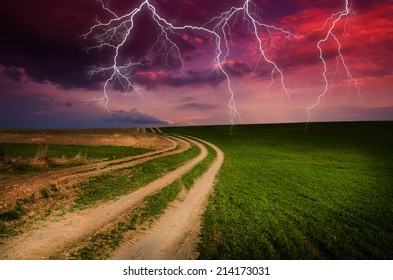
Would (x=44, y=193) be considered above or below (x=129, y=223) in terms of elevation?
above

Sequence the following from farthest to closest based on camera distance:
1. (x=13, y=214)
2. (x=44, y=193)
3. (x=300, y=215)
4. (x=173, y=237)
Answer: (x=44, y=193)
(x=300, y=215)
(x=13, y=214)
(x=173, y=237)

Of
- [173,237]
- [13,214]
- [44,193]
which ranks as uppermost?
[44,193]

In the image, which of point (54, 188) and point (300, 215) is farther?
point (54, 188)

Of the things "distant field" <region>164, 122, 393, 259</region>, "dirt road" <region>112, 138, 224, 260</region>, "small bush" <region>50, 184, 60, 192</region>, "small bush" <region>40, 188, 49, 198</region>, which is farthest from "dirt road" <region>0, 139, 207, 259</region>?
"distant field" <region>164, 122, 393, 259</region>

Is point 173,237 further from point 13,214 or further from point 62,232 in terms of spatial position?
point 13,214

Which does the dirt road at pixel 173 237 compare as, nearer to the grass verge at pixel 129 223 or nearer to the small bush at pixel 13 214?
the grass verge at pixel 129 223

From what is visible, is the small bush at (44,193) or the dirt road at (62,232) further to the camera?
the small bush at (44,193)

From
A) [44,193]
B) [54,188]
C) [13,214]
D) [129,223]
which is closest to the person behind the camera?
[129,223]

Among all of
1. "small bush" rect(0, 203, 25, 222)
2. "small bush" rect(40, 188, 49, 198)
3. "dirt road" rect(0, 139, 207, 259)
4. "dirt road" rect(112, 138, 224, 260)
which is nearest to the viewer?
"dirt road" rect(0, 139, 207, 259)

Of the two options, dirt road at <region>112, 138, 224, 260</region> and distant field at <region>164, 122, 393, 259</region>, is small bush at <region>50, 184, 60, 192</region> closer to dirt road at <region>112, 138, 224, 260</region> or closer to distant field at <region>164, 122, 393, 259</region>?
dirt road at <region>112, 138, 224, 260</region>

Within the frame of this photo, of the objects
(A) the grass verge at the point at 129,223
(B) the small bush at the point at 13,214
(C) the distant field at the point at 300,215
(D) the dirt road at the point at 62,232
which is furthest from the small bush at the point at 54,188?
(C) the distant field at the point at 300,215

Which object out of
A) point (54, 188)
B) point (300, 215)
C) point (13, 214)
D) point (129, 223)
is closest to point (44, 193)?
point (54, 188)
